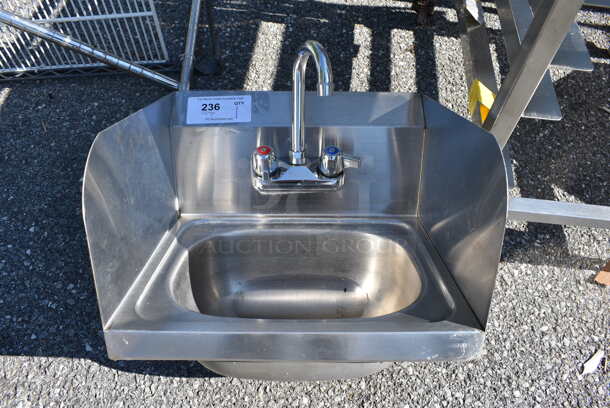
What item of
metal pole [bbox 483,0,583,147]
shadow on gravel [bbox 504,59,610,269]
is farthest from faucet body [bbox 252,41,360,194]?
shadow on gravel [bbox 504,59,610,269]

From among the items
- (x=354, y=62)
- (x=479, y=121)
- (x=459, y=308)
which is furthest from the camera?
(x=354, y=62)

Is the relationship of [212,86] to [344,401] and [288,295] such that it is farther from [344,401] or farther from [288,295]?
[344,401]

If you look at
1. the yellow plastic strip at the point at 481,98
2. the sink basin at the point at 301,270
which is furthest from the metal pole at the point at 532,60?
the sink basin at the point at 301,270

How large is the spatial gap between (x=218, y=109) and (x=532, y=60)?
748 mm

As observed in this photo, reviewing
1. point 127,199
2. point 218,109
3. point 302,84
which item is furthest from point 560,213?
point 127,199

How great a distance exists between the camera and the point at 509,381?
1.17 metres

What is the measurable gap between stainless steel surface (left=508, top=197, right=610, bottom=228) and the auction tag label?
789 millimetres

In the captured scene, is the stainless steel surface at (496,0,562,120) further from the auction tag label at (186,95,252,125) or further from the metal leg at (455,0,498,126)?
the auction tag label at (186,95,252,125)

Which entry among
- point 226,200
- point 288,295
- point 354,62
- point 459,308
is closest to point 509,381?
point 459,308

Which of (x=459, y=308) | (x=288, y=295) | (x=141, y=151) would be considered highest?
(x=141, y=151)

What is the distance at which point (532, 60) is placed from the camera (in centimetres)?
107

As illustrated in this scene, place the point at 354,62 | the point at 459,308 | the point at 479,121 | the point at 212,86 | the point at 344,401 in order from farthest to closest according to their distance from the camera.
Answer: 1. the point at 354,62
2. the point at 212,86
3. the point at 479,121
4. the point at 344,401
5. the point at 459,308

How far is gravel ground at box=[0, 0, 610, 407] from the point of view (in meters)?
1.15

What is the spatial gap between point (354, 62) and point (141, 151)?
4.18ft
